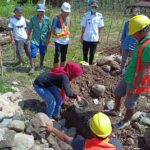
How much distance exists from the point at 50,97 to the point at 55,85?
0.20 meters

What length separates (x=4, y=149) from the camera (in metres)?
5.07

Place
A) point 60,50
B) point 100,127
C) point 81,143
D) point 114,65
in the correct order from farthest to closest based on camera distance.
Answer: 1. point 60,50
2. point 114,65
3. point 81,143
4. point 100,127

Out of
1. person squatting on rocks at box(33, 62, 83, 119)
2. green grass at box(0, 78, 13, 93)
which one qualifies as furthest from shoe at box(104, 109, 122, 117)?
green grass at box(0, 78, 13, 93)

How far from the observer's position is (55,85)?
5984mm

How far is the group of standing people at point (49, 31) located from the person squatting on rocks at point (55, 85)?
6.81 feet

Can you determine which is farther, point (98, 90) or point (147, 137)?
point (98, 90)

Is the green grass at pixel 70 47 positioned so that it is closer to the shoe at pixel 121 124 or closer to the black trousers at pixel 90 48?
the black trousers at pixel 90 48

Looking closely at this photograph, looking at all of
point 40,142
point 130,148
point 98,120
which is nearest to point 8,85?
point 40,142

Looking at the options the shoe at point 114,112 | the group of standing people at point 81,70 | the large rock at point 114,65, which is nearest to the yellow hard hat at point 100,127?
the group of standing people at point 81,70

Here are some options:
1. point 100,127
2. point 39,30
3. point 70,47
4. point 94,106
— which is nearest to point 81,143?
point 100,127

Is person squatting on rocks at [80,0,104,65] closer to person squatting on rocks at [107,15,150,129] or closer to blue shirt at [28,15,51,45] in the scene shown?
blue shirt at [28,15,51,45]

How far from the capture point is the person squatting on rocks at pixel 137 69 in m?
5.21

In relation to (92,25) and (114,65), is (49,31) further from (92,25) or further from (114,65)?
(114,65)

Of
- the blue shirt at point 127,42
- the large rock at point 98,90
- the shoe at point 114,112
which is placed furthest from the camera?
the blue shirt at point 127,42
